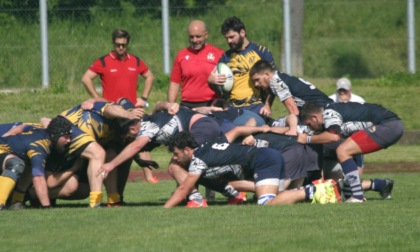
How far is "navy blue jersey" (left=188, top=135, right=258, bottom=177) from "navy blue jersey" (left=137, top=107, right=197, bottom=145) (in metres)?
0.71

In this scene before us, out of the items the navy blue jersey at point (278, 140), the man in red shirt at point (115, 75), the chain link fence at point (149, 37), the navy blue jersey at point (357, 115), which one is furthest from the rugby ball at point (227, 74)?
the chain link fence at point (149, 37)

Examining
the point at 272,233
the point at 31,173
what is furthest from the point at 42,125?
the point at 272,233

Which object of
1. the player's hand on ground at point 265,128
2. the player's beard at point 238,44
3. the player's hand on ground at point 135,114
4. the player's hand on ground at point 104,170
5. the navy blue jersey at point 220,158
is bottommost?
the player's hand on ground at point 104,170

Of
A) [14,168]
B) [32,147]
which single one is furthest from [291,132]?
[14,168]

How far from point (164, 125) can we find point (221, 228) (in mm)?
3222

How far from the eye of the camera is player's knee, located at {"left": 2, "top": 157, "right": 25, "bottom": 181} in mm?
12594

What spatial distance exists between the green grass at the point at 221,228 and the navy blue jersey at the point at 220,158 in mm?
479

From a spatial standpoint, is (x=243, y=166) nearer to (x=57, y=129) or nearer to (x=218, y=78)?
(x=57, y=129)

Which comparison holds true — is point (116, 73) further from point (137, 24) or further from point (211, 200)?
point (137, 24)

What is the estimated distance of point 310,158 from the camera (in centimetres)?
1327

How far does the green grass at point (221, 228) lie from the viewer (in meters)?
9.25

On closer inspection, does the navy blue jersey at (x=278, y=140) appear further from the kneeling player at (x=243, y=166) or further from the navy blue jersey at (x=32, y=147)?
the navy blue jersey at (x=32, y=147)

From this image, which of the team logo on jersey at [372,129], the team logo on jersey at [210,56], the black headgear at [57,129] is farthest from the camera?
the team logo on jersey at [210,56]

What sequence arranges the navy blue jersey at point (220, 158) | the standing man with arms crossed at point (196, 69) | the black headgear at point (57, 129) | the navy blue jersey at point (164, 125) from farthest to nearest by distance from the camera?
the standing man with arms crossed at point (196, 69) < the navy blue jersey at point (164, 125) < the black headgear at point (57, 129) < the navy blue jersey at point (220, 158)
